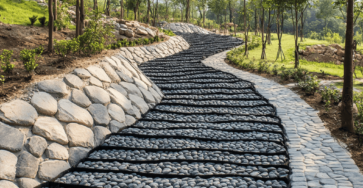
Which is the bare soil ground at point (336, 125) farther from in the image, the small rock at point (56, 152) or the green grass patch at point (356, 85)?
the small rock at point (56, 152)

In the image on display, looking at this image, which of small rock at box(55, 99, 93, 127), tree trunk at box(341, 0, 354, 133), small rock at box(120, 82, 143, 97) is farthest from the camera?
small rock at box(120, 82, 143, 97)

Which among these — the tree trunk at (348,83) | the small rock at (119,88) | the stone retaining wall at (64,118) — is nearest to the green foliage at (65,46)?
the stone retaining wall at (64,118)

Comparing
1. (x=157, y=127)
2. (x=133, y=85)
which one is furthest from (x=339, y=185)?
(x=133, y=85)

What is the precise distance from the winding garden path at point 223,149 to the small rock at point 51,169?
117mm

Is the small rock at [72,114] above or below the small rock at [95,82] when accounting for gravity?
below

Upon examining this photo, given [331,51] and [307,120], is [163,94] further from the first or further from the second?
[331,51]

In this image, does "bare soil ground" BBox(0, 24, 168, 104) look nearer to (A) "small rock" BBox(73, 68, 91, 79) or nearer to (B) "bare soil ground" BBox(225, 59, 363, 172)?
(A) "small rock" BBox(73, 68, 91, 79)

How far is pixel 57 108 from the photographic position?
169 inches

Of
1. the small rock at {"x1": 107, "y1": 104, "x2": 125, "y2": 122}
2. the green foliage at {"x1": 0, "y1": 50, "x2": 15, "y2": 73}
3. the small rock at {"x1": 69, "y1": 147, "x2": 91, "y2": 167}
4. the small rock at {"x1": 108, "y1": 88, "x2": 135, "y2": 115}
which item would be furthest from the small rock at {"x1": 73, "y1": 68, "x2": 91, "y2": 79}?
the small rock at {"x1": 69, "y1": 147, "x2": 91, "y2": 167}

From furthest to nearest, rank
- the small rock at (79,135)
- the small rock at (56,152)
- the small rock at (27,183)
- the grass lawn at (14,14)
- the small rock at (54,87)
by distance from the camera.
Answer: the grass lawn at (14,14) < the small rock at (54,87) < the small rock at (79,135) < the small rock at (56,152) < the small rock at (27,183)

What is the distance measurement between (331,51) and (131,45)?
1347 centimetres

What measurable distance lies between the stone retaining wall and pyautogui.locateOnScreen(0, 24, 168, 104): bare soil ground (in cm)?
22

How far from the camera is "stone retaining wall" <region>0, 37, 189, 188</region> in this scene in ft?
11.1

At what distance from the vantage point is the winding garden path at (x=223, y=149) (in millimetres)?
3463
